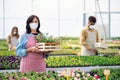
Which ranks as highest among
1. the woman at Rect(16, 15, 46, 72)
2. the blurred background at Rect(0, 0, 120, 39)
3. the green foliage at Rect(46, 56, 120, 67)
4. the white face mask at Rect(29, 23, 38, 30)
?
the blurred background at Rect(0, 0, 120, 39)

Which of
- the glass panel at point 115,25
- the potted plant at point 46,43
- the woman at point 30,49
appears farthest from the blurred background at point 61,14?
the woman at point 30,49

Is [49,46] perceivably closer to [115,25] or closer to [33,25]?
[33,25]

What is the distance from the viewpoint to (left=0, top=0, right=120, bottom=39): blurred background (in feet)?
68.9

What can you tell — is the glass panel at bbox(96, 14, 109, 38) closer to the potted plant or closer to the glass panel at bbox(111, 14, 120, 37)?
the glass panel at bbox(111, 14, 120, 37)

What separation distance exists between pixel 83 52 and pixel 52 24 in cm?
1352

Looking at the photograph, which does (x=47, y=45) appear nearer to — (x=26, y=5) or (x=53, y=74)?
(x=53, y=74)

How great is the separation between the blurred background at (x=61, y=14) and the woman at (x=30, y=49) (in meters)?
14.7

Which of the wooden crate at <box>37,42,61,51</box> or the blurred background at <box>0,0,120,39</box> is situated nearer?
the wooden crate at <box>37,42,61,51</box>

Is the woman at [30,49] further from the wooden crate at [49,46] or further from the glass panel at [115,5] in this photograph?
the glass panel at [115,5]

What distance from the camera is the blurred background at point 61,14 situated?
827 inches

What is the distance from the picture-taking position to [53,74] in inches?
223

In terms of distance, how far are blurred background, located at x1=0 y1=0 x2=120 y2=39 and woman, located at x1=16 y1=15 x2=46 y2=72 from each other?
1474 cm

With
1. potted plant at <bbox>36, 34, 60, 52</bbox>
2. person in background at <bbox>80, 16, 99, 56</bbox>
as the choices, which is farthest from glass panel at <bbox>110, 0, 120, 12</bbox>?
potted plant at <bbox>36, 34, 60, 52</bbox>

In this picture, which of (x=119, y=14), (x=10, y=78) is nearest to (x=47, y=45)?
(x=10, y=78)
